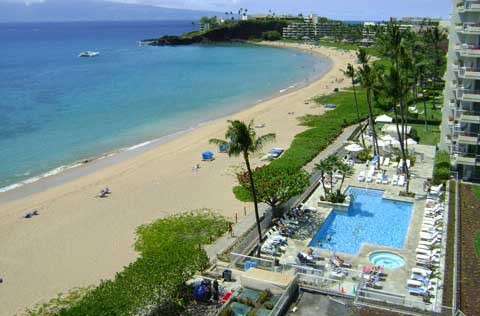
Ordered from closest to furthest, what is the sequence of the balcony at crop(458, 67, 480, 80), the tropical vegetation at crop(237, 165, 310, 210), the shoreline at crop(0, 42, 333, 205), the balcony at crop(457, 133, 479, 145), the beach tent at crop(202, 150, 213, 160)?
the tropical vegetation at crop(237, 165, 310, 210)
the balcony at crop(458, 67, 480, 80)
the balcony at crop(457, 133, 479, 145)
the shoreline at crop(0, 42, 333, 205)
the beach tent at crop(202, 150, 213, 160)

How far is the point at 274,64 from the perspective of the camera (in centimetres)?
12469

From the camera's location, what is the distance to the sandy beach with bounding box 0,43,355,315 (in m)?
25.3

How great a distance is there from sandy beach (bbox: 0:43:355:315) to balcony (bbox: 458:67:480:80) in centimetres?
1601

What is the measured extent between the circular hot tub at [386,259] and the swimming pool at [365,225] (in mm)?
1097

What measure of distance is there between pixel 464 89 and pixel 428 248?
42.6 ft

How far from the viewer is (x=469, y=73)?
105ft

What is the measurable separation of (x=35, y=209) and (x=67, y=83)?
65.4 meters

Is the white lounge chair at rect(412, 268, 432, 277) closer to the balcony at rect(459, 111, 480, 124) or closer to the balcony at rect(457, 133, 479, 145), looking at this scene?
the balcony at rect(457, 133, 479, 145)

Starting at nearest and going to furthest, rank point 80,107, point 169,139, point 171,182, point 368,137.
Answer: point 171,182 < point 368,137 < point 169,139 < point 80,107

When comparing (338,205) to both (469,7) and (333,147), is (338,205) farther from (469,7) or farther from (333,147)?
(469,7)

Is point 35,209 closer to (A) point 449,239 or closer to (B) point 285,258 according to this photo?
(B) point 285,258

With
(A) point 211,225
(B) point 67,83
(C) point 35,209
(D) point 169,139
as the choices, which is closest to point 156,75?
(B) point 67,83

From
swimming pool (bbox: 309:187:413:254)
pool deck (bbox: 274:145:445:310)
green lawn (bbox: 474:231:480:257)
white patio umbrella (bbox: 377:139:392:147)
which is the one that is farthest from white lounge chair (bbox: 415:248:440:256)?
white patio umbrella (bbox: 377:139:392:147)

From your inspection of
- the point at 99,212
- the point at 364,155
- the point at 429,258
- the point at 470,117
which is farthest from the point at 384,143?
the point at 99,212
